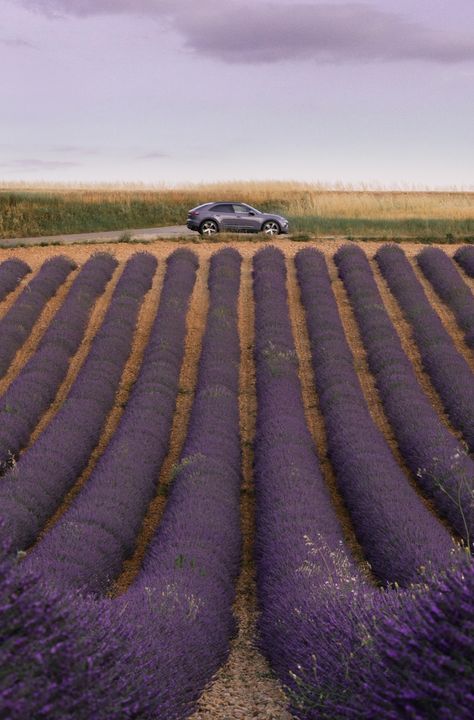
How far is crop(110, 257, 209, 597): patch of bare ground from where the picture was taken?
8.97 metres

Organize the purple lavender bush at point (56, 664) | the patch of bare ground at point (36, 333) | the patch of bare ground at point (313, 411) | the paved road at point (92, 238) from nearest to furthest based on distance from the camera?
the purple lavender bush at point (56, 664) → the patch of bare ground at point (313, 411) → the patch of bare ground at point (36, 333) → the paved road at point (92, 238)

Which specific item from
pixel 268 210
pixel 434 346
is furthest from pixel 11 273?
pixel 268 210

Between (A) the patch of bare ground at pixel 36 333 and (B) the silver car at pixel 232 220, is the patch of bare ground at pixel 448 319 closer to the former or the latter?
(B) the silver car at pixel 232 220

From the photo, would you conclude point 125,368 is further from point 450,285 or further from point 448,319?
point 450,285

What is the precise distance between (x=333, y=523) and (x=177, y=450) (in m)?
4.16

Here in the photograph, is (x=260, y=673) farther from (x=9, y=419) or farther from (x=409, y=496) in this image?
(x=9, y=419)

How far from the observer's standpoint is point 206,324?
59.0 ft

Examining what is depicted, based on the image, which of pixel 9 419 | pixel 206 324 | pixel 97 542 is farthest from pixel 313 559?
pixel 206 324

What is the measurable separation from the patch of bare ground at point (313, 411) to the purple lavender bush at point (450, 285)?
3.16 m

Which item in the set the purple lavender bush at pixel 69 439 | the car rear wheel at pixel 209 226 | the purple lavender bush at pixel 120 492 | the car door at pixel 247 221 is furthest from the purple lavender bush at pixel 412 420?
the car rear wheel at pixel 209 226

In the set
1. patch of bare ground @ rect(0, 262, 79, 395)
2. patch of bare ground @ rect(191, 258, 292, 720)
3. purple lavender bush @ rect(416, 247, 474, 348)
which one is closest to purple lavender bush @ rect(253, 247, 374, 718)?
patch of bare ground @ rect(191, 258, 292, 720)

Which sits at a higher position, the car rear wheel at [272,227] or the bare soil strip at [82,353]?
the car rear wheel at [272,227]

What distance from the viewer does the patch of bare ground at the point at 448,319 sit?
16.8 meters

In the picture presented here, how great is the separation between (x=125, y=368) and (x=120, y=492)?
6851 millimetres
